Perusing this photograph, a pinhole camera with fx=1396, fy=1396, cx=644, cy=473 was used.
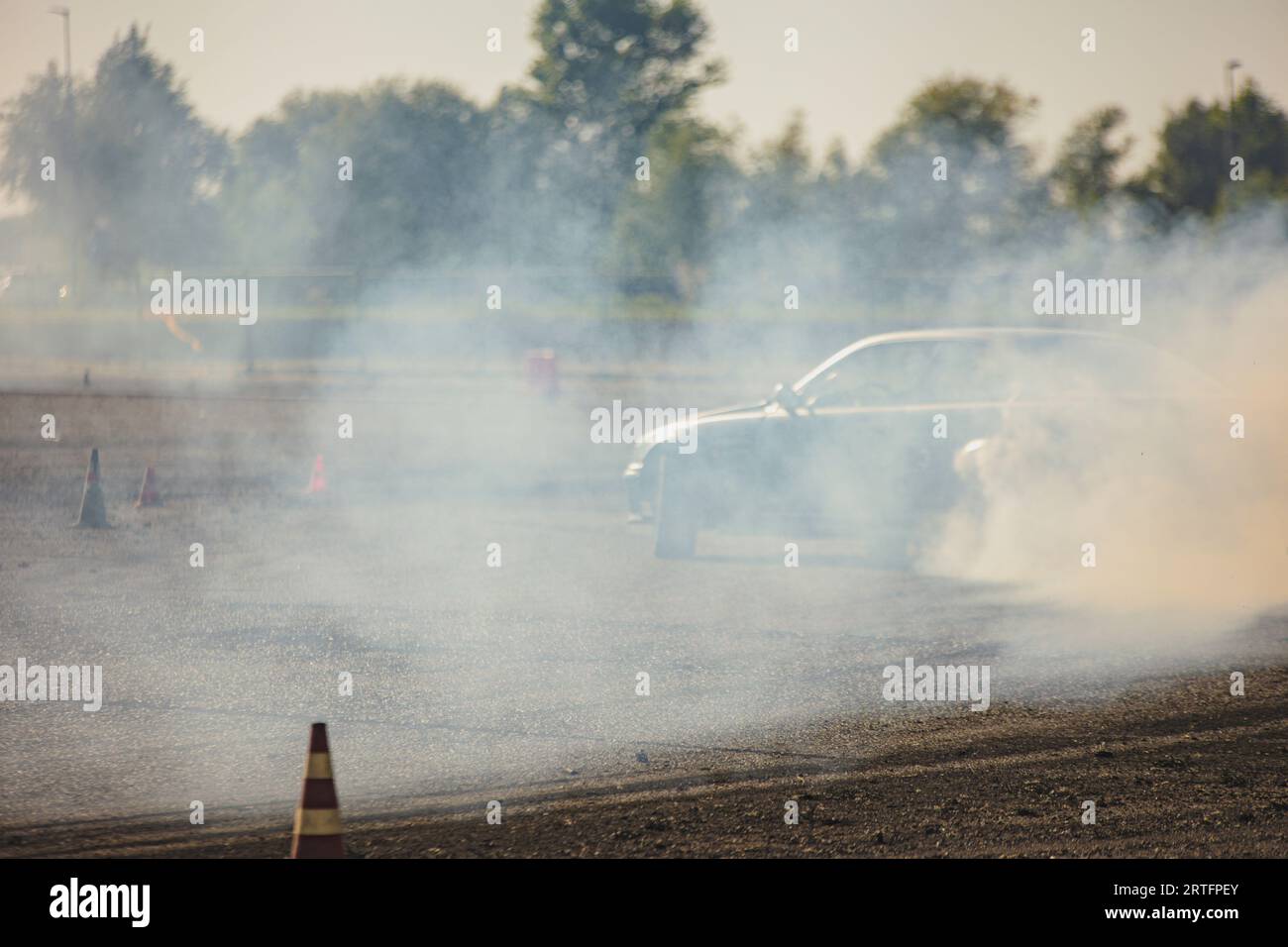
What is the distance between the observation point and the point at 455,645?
7312 millimetres

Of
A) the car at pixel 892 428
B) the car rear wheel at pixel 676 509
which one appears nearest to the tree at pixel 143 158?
the car rear wheel at pixel 676 509

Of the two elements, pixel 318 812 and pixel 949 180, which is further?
pixel 949 180

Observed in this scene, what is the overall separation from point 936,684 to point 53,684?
13.4 feet

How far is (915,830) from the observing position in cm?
445

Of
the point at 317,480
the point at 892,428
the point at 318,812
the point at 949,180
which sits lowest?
the point at 318,812

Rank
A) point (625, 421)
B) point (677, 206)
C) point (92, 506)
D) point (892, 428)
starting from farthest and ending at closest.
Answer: point (625, 421) → point (677, 206) → point (92, 506) → point (892, 428)

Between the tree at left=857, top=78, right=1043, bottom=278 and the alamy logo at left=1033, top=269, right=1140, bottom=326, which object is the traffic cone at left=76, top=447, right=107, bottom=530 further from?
the tree at left=857, top=78, right=1043, bottom=278

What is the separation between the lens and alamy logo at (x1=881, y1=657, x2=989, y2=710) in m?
6.29

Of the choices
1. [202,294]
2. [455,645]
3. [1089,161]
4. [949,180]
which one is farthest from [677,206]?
[202,294]

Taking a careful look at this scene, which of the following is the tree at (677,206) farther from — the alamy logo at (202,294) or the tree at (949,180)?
the alamy logo at (202,294)

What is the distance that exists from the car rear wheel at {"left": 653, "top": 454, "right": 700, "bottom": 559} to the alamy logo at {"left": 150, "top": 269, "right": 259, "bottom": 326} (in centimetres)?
1150

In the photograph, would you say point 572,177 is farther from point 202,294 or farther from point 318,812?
point 318,812

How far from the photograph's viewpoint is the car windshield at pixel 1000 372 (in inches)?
368
